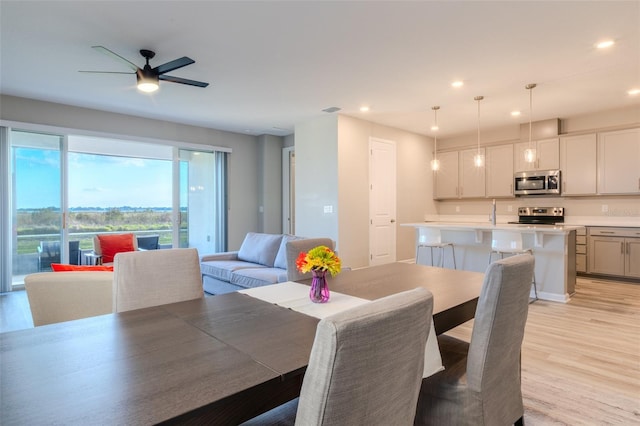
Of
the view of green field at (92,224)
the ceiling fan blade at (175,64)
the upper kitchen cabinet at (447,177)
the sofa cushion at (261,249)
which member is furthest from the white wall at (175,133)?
the upper kitchen cabinet at (447,177)

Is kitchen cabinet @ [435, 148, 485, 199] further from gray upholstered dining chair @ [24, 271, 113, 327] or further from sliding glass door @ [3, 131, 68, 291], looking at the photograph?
sliding glass door @ [3, 131, 68, 291]

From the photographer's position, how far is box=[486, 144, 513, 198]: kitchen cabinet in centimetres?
659

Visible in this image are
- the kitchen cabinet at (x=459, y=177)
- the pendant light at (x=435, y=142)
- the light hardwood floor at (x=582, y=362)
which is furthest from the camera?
the kitchen cabinet at (x=459, y=177)

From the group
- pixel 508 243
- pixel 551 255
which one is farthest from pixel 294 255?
pixel 551 255

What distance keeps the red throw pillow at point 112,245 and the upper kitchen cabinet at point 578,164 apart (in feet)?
23.2

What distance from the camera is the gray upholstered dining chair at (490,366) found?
1.37 metres

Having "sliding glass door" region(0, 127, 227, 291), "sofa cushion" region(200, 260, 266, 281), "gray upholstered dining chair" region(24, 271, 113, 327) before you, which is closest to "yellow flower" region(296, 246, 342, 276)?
"gray upholstered dining chair" region(24, 271, 113, 327)

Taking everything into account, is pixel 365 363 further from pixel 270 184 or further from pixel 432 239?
pixel 270 184

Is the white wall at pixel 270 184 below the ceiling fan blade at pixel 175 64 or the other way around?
below

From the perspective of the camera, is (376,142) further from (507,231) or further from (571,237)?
(571,237)

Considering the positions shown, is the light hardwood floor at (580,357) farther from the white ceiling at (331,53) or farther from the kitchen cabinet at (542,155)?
the white ceiling at (331,53)

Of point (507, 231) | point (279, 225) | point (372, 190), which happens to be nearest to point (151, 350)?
point (507, 231)

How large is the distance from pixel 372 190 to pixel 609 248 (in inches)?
146

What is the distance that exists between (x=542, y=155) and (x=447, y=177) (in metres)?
1.78
